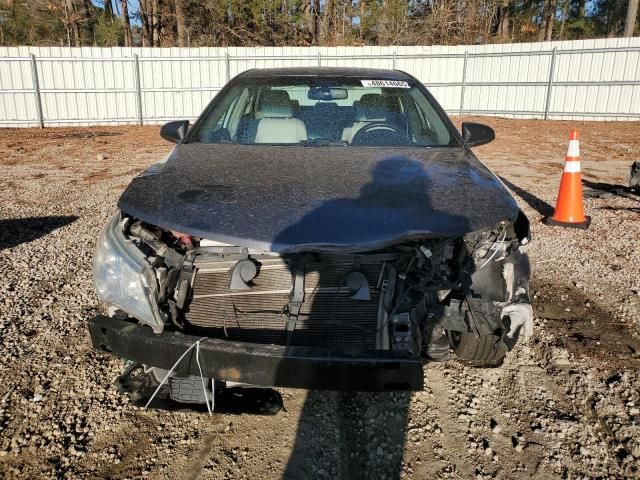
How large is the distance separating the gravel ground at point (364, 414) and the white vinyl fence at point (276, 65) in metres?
11.8

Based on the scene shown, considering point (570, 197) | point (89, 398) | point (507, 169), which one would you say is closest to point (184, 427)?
point (89, 398)

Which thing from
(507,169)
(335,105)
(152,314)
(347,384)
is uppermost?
(335,105)

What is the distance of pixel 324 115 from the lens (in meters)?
3.46

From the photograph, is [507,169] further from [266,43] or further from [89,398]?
[266,43]

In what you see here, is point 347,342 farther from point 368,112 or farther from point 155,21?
point 155,21

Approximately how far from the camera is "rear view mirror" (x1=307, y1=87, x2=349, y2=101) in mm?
3574

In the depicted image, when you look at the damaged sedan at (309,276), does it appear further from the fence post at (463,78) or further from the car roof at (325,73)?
the fence post at (463,78)

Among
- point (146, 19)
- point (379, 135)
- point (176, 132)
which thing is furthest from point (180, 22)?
point (379, 135)

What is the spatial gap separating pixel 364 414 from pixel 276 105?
7.26 ft

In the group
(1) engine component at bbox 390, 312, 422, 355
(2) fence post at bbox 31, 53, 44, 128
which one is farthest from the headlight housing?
(2) fence post at bbox 31, 53, 44, 128

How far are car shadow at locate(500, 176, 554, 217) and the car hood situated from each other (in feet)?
11.3

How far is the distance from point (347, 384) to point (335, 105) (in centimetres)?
225

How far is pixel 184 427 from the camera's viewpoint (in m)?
2.27

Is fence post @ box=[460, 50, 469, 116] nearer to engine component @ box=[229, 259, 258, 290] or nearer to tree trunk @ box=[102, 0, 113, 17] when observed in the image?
engine component @ box=[229, 259, 258, 290]
